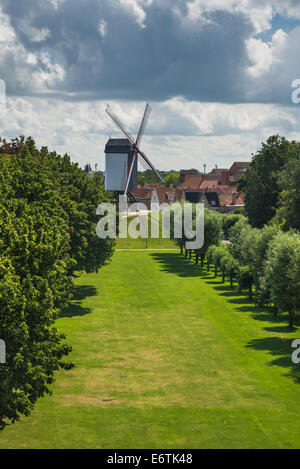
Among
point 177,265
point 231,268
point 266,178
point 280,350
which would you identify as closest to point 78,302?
point 231,268

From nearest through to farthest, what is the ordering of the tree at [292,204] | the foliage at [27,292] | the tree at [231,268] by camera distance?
1. the foliage at [27,292]
2. the tree at [292,204]
3. the tree at [231,268]

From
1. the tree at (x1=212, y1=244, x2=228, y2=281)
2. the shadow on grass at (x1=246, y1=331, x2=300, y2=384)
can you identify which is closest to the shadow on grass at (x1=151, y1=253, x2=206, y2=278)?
the tree at (x1=212, y1=244, x2=228, y2=281)

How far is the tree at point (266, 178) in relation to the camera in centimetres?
11125

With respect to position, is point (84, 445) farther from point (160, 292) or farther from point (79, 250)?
point (160, 292)

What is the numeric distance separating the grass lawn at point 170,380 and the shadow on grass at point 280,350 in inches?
3.3

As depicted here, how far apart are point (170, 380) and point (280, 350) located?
11658mm

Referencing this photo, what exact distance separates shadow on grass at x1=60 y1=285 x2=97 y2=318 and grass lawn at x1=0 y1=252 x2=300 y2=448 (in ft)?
0.49

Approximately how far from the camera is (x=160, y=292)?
264ft

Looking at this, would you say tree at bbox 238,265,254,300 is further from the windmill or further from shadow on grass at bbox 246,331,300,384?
the windmill

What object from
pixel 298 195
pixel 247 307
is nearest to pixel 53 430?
pixel 247 307

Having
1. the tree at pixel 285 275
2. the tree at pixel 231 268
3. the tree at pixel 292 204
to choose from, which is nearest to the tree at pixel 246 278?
the tree at pixel 231 268

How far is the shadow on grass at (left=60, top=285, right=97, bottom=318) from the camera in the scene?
6569cm

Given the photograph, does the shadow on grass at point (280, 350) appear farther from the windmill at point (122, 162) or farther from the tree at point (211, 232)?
the windmill at point (122, 162)

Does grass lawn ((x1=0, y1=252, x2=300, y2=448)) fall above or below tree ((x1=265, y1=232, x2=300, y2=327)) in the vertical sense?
below
